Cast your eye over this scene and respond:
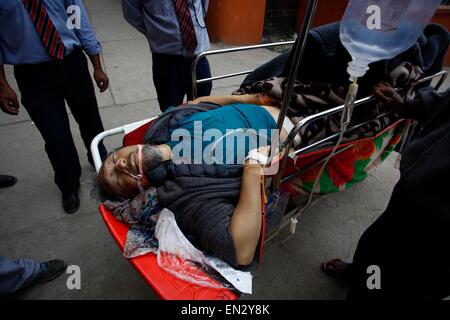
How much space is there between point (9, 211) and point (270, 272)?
6.83 ft

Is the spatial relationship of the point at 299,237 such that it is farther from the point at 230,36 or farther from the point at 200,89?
the point at 230,36

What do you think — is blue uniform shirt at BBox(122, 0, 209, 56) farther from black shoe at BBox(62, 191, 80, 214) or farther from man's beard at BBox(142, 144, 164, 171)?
black shoe at BBox(62, 191, 80, 214)

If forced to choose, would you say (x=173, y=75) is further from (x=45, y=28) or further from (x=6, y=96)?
(x=6, y=96)

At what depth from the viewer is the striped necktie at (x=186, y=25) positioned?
2.14m

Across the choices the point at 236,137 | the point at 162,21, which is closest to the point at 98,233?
the point at 236,137

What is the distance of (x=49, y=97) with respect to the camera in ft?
6.11

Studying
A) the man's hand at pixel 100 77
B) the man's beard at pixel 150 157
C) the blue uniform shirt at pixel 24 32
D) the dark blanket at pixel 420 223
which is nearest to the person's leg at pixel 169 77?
the man's hand at pixel 100 77

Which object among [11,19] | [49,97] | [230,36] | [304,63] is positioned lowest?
[230,36]

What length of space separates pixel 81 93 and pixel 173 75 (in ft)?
2.48

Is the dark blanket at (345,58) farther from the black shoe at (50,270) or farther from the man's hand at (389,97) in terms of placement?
the black shoe at (50,270)

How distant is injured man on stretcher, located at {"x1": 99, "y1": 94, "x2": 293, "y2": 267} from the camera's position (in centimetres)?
119

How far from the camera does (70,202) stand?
2209 millimetres

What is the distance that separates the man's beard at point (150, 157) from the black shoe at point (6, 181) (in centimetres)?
167
